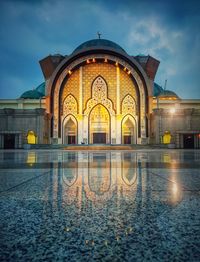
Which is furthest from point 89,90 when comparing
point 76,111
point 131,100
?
point 131,100

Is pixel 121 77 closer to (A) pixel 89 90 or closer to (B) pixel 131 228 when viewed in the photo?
(A) pixel 89 90

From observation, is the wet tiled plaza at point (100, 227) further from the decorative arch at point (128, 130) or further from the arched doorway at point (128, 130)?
the arched doorway at point (128, 130)

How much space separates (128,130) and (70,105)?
26.4ft

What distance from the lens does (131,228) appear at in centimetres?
86

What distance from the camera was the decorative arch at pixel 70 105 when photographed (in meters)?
28.2

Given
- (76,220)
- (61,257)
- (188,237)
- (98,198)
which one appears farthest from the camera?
(98,198)

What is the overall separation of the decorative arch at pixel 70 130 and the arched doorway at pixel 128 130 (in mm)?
6074

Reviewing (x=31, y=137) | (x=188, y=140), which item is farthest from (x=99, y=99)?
(x=188, y=140)

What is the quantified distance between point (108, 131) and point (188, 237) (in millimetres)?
27720

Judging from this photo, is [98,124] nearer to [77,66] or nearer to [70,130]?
[70,130]

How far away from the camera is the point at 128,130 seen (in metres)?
28.8

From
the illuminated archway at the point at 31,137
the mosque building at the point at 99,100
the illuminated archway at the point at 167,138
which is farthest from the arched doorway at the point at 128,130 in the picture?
the illuminated archway at the point at 31,137

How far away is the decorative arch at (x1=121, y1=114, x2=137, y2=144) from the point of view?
28047 mm

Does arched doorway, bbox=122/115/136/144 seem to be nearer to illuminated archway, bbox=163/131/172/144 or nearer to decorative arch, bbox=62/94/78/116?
illuminated archway, bbox=163/131/172/144
